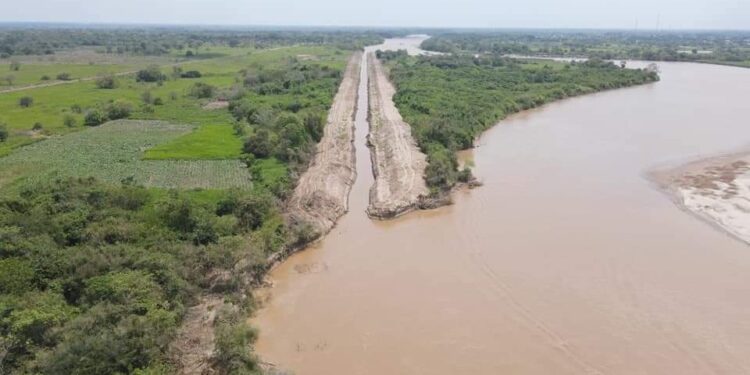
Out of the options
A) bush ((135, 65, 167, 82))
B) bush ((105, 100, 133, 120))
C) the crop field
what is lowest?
the crop field

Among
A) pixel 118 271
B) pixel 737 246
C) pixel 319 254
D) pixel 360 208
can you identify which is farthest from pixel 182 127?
pixel 737 246

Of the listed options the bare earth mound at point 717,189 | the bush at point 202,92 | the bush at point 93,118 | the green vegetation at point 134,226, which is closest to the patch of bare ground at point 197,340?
the green vegetation at point 134,226

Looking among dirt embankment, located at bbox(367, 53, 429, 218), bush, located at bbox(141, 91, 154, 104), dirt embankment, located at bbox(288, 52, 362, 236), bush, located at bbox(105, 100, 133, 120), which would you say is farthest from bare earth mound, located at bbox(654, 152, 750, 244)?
bush, located at bbox(141, 91, 154, 104)

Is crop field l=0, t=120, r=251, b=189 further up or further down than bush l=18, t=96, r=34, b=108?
further down

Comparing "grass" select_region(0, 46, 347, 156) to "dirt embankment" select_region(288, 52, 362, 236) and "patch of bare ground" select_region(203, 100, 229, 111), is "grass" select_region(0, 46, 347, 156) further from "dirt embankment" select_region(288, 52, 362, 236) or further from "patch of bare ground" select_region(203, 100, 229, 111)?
"dirt embankment" select_region(288, 52, 362, 236)

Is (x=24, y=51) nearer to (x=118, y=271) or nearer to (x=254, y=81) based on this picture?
(x=254, y=81)

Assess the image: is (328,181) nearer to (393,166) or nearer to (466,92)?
(393,166)

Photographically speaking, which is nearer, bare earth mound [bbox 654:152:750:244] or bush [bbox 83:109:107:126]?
bare earth mound [bbox 654:152:750:244]

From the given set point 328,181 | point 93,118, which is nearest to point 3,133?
point 93,118
